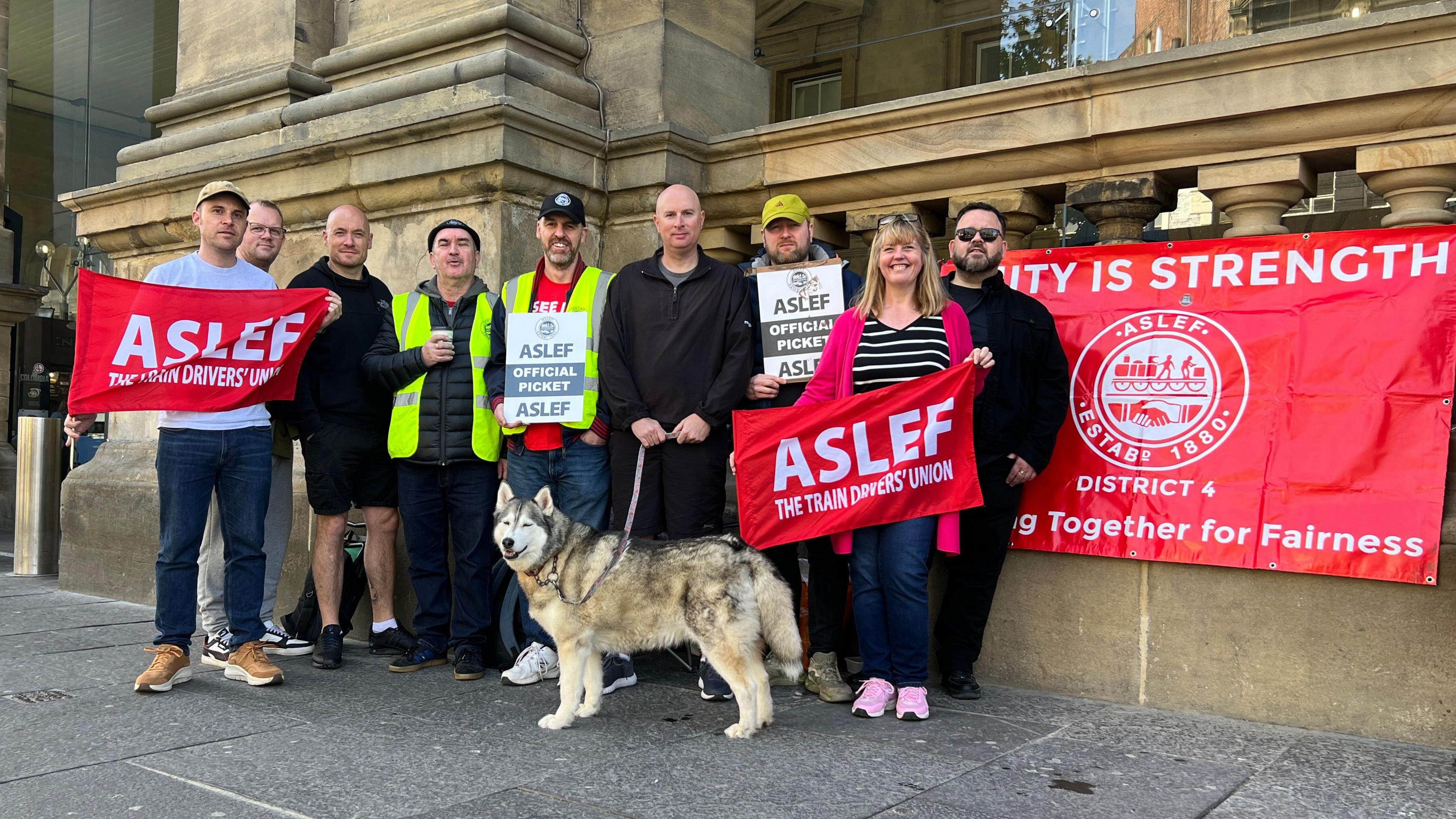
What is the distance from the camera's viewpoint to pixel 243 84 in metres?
8.27

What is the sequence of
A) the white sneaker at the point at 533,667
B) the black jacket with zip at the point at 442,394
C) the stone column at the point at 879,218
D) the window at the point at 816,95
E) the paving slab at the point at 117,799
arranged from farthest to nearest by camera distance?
the window at the point at 816,95 → the stone column at the point at 879,218 → the black jacket with zip at the point at 442,394 → the white sneaker at the point at 533,667 → the paving slab at the point at 117,799

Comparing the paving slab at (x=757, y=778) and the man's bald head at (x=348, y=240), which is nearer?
the paving slab at (x=757, y=778)

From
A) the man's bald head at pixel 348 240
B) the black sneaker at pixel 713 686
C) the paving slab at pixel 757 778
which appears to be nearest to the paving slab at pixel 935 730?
the paving slab at pixel 757 778

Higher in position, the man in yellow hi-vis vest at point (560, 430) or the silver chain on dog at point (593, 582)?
the man in yellow hi-vis vest at point (560, 430)

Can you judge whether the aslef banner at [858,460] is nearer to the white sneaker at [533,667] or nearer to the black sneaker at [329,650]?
the white sneaker at [533,667]

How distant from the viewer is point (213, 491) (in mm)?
5938

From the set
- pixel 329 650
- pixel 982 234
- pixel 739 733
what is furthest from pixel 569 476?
pixel 982 234

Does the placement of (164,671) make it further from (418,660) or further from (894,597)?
(894,597)

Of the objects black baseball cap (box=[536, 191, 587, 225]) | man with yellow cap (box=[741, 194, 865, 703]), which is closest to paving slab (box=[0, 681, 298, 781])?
man with yellow cap (box=[741, 194, 865, 703])

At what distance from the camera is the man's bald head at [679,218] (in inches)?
215

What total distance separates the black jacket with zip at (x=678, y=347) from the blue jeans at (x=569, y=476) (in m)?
0.31

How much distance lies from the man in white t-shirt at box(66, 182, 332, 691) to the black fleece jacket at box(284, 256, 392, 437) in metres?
0.26

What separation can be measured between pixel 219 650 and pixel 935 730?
146 inches

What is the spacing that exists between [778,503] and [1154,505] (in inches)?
69.3
